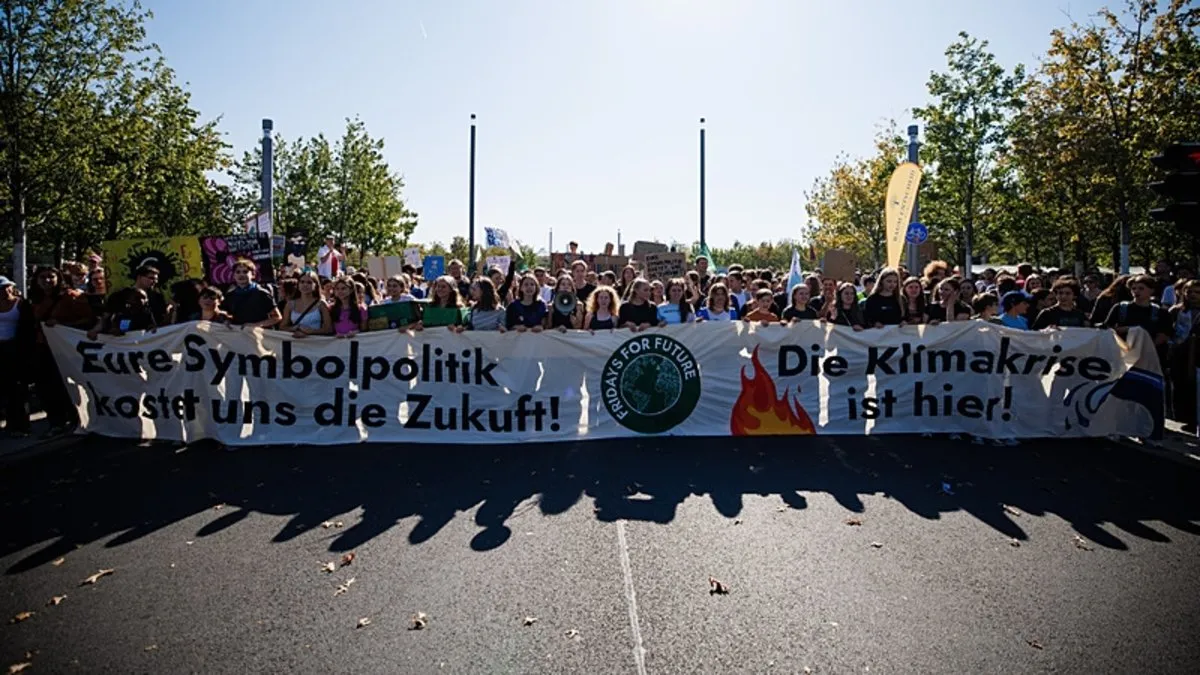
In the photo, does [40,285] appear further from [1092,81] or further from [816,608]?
[1092,81]

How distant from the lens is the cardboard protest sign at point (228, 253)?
447 inches

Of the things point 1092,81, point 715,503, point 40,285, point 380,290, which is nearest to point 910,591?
point 715,503

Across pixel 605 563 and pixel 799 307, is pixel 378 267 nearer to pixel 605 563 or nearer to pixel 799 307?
pixel 799 307

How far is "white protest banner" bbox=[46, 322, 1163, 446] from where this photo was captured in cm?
767

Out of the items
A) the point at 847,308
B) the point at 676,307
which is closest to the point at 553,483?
the point at 676,307

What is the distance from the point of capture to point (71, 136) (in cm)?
1487

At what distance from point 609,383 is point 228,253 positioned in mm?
7341

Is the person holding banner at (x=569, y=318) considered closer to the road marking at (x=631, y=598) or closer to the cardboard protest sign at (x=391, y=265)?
the road marking at (x=631, y=598)

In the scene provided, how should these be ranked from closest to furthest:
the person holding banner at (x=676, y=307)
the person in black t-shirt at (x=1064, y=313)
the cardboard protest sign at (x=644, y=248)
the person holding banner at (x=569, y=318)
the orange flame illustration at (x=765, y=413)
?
the orange flame illustration at (x=765, y=413), the person in black t-shirt at (x=1064, y=313), the person holding banner at (x=569, y=318), the person holding banner at (x=676, y=307), the cardboard protest sign at (x=644, y=248)

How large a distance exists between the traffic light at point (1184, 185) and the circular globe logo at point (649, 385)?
14.3 feet

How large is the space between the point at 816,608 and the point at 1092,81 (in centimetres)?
2092

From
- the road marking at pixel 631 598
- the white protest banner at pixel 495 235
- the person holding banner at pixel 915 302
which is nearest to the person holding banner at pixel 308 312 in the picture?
the road marking at pixel 631 598

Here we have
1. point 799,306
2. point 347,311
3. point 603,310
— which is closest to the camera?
point 347,311

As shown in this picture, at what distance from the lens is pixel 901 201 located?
46.7 feet
